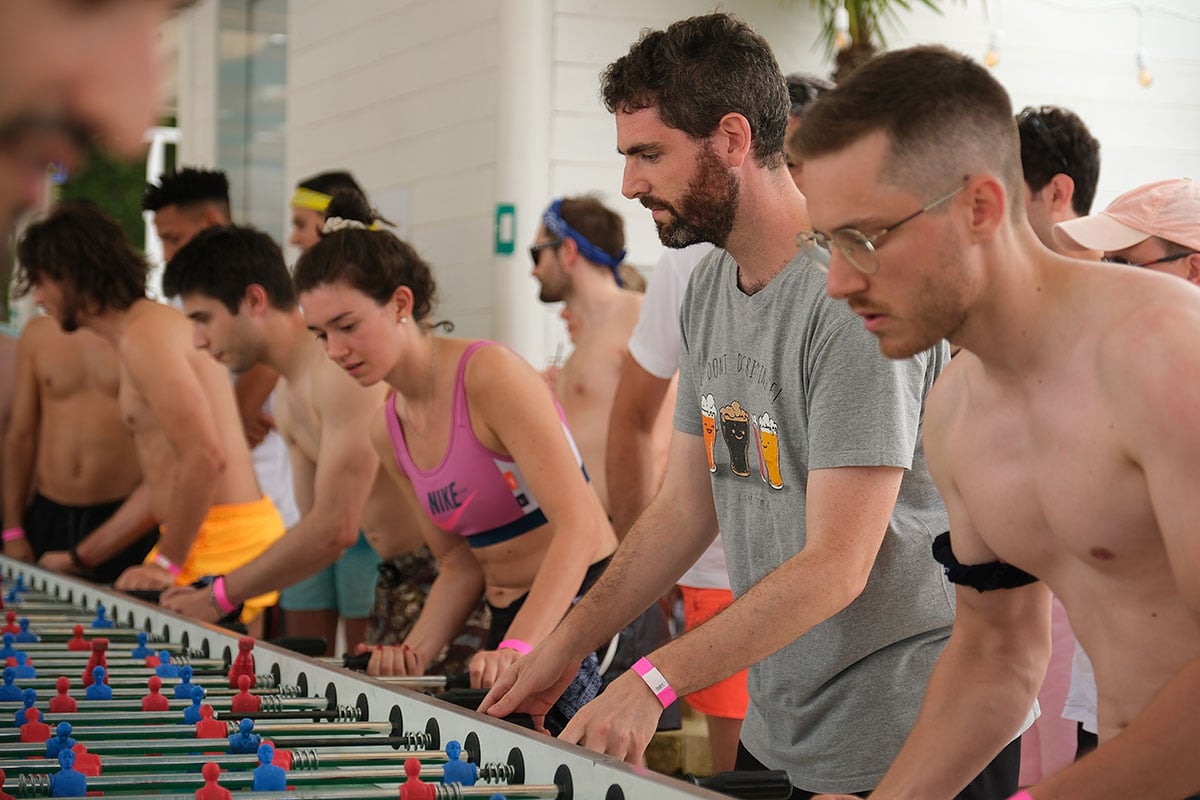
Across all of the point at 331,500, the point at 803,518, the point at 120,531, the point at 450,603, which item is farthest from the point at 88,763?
the point at 120,531

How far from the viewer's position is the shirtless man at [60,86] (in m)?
0.56

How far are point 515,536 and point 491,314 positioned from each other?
2.83m

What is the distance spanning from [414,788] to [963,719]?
674mm

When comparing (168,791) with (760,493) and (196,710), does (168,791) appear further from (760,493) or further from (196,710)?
(760,493)

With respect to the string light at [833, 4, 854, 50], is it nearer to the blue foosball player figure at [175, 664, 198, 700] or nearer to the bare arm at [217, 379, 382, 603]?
the bare arm at [217, 379, 382, 603]

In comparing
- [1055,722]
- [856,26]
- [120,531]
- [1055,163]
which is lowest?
[1055,722]

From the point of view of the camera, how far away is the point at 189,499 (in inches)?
168

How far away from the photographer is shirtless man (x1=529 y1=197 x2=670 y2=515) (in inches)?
191

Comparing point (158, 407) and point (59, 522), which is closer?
point (158, 407)

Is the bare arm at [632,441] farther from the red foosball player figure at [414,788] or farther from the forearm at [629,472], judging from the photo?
the red foosball player figure at [414,788]

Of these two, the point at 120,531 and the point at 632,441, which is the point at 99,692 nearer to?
the point at 632,441

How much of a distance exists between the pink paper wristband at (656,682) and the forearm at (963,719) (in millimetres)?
294

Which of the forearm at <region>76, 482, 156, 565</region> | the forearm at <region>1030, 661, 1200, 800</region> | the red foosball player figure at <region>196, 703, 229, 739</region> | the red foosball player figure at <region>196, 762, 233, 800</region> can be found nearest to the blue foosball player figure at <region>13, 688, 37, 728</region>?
the red foosball player figure at <region>196, 703, 229, 739</region>

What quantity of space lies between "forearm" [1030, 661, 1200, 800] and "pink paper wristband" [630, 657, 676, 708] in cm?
62
